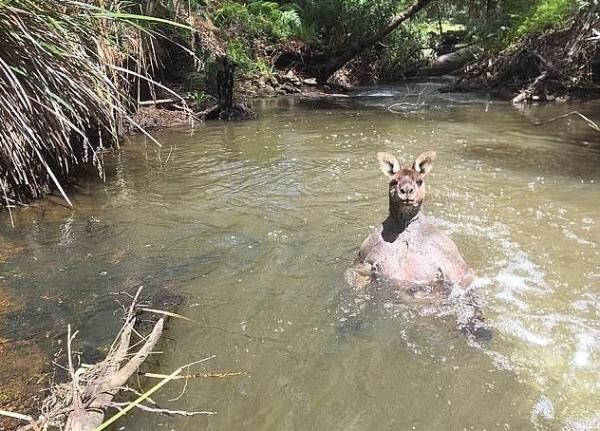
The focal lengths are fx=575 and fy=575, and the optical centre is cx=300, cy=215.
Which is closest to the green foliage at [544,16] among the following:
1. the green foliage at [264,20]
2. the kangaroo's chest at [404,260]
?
the green foliage at [264,20]

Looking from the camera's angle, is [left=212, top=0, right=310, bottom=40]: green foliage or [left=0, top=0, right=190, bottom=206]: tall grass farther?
[left=212, top=0, right=310, bottom=40]: green foliage

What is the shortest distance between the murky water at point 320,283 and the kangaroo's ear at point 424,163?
2.97ft

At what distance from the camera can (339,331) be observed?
3.46m

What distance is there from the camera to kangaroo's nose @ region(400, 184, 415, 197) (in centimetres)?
379

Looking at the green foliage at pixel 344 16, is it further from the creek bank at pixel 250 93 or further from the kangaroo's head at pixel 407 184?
the kangaroo's head at pixel 407 184

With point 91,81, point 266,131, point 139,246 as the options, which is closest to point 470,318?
point 139,246

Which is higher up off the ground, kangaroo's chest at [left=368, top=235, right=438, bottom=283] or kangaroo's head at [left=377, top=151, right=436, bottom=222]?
kangaroo's head at [left=377, top=151, right=436, bottom=222]

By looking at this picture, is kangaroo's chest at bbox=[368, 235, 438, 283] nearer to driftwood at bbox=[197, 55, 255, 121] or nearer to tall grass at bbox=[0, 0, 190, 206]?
tall grass at bbox=[0, 0, 190, 206]

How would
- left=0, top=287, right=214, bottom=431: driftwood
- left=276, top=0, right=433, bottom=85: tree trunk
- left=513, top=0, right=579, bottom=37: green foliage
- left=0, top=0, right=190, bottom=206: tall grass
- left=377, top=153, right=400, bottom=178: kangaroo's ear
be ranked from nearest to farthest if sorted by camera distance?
left=0, top=287, right=214, bottom=431: driftwood, left=377, top=153, right=400, bottom=178: kangaroo's ear, left=0, top=0, right=190, bottom=206: tall grass, left=513, top=0, right=579, bottom=37: green foliage, left=276, top=0, right=433, bottom=85: tree trunk

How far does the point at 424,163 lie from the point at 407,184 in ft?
0.79

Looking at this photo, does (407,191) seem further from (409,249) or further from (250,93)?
(250,93)

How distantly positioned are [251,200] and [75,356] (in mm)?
3275

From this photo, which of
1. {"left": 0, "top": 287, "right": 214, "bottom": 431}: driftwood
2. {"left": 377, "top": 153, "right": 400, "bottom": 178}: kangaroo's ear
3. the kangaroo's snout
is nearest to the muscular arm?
the kangaroo's snout

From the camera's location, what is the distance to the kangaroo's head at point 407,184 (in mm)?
3801
